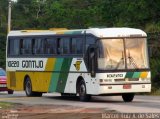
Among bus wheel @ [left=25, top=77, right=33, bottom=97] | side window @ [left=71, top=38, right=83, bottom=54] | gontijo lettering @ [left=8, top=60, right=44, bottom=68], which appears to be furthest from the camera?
bus wheel @ [left=25, top=77, right=33, bottom=97]

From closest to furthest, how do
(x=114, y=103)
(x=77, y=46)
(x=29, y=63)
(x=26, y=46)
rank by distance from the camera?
(x=114, y=103), (x=77, y=46), (x=29, y=63), (x=26, y=46)

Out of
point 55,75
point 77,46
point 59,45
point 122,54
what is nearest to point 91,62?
point 122,54

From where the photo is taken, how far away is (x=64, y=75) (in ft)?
97.2

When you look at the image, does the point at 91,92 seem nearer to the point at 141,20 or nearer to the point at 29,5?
the point at 141,20

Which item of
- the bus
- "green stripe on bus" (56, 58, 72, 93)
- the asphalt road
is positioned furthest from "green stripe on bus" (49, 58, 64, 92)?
the asphalt road

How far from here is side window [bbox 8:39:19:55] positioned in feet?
112

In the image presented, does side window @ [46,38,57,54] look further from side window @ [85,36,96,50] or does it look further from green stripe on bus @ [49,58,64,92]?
side window @ [85,36,96,50]

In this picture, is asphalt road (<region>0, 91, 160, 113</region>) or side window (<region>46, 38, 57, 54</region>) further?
side window (<region>46, 38, 57, 54</region>)

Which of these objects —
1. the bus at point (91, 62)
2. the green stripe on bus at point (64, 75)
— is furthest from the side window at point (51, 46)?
the green stripe on bus at point (64, 75)

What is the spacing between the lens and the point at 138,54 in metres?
27.4

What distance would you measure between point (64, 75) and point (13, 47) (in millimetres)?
5625

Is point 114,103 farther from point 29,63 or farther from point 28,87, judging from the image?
point 28,87

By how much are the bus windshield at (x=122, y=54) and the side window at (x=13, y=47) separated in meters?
7.92

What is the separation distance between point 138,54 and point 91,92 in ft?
8.08
